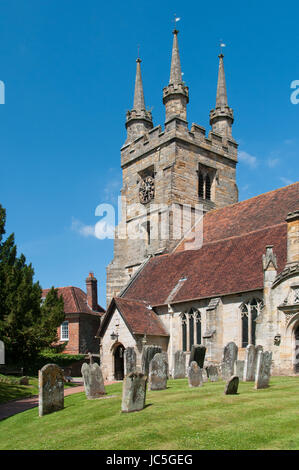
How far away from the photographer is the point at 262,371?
1500 cm

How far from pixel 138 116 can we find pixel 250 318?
88.4 feet

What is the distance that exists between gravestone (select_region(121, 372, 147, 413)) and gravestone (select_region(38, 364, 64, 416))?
9.34ft

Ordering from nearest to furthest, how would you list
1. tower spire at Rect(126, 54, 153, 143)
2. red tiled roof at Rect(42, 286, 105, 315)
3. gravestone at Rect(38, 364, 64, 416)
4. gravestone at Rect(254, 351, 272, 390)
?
gravestone at Rect(38, 364, 64, 416) < gravestone at Rect(254, 351, 272, 390) < red tiled roof at Rect(42, 286, 105, 315) < tower spire at Rect(126, 54, 153, 143)

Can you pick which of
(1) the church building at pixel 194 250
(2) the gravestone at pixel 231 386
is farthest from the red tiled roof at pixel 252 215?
(2) the gravestone at pixel 231 386

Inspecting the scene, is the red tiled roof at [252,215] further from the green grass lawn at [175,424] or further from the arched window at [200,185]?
the green grass lawn at [175,424]

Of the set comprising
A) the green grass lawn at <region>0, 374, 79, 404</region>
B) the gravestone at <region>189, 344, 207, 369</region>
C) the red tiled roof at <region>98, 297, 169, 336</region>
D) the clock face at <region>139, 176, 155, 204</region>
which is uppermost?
the clock face at <region>139, 176, 155, 204</region>

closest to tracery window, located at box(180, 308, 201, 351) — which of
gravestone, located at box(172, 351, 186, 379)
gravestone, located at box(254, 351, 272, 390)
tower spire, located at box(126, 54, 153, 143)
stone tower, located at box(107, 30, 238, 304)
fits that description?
gravestone, located at box(172, 351, 186, 379)

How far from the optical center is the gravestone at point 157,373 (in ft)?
53.6

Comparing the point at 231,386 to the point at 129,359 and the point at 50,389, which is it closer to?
the point at 50,389

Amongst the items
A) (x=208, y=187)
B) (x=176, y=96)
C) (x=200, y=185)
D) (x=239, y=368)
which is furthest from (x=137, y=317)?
(x=176, y=96)

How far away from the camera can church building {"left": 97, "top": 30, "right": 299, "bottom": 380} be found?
21969mm

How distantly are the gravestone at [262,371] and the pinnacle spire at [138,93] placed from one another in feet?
114

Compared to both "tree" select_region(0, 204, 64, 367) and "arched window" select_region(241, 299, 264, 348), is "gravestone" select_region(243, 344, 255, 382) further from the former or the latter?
"tree" select_region(0, 204, 64, 367)
